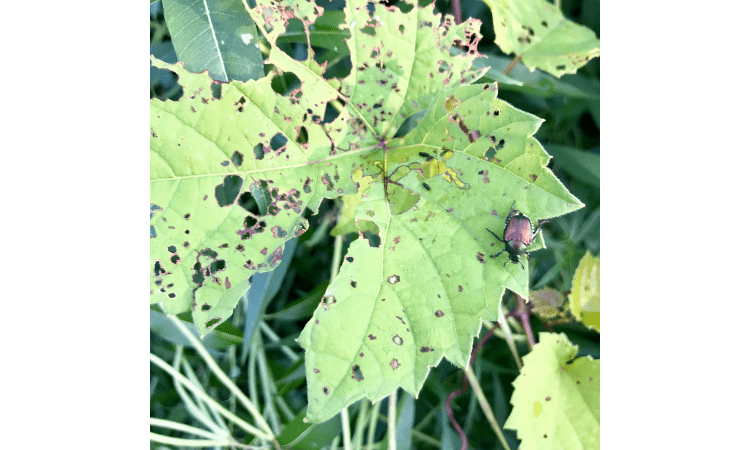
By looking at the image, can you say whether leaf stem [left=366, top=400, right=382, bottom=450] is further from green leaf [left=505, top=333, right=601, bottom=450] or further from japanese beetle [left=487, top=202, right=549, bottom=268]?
japanese beetle [left=487, top=202, right=549, bottom=268]

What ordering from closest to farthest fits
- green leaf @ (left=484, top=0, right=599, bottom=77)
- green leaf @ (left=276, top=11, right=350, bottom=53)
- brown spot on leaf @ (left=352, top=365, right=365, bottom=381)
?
brown spot on leaf @ (left=352, top=365, right=365, bottom=381) < green leaf @ (left=276, top=11, right=350, bottom=53) < green leaf @ (left=484, top=0, right=599, bottom=77)

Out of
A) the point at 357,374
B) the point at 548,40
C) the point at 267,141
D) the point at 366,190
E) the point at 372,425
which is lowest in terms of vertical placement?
the point at 372,425

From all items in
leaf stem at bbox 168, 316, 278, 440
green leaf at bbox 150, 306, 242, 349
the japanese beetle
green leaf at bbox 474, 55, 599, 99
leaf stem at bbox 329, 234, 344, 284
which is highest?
green leaf at bbox 474, 55, 599, 99

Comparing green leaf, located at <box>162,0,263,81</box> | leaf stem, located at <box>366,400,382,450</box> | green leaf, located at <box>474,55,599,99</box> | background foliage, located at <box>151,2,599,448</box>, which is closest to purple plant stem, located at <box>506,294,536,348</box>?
background foliage, located at <box>151,2,599,448</box>

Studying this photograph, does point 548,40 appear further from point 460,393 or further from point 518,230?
point 460,393

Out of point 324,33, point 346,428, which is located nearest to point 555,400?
point 346,428

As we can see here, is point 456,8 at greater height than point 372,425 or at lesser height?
greater
